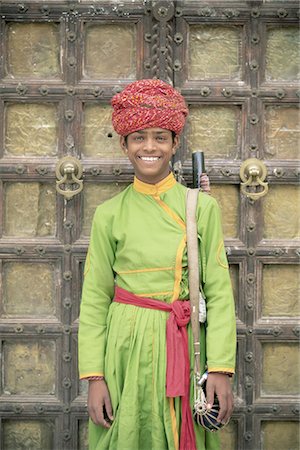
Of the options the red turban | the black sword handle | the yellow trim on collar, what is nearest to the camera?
the red turban

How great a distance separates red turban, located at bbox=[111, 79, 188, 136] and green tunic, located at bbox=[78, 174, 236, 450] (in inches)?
7.5

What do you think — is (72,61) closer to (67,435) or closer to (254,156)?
(254,156)

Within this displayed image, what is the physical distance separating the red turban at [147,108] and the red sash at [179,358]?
0.47 metres

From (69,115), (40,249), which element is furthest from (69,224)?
(69,115)

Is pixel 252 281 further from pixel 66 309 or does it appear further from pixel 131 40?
pixel 131 40

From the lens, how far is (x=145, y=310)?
2023mm

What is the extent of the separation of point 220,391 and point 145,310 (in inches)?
11.7

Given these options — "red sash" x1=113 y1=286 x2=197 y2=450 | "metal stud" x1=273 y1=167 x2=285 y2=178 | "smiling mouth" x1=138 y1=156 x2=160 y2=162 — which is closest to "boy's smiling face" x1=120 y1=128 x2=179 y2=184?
"smiling mouth" x1=138 y1=156 x2=160 y2=162

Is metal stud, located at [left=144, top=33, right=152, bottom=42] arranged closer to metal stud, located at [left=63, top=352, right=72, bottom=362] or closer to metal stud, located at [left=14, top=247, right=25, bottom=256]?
metal stud, located at [left=14, top=247, right=25, bottom=256]

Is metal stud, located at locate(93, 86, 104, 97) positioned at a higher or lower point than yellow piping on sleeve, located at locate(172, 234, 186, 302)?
higher

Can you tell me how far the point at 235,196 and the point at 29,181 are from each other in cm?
70

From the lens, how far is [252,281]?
250 cm

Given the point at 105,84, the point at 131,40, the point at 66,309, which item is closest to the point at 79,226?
the point at 66,309

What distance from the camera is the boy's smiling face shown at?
6.57 feet
